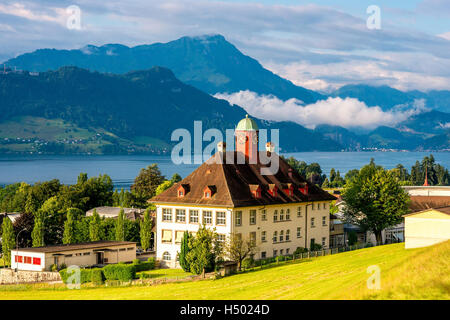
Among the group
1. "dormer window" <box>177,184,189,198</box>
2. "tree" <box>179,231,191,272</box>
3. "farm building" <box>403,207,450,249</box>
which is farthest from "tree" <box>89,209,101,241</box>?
"farm building" <box>403,207,450,249</box>

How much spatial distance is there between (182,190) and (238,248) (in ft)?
40.6

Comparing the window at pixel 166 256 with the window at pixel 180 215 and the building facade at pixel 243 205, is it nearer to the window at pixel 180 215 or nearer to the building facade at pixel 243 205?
the building facade at pixel 243 205

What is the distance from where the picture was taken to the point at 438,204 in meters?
114

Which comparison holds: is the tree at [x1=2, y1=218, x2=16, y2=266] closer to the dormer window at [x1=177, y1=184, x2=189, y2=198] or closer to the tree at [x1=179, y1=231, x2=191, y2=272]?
the dormer window at [x1=177, y1=184, x2=189, y2=198]

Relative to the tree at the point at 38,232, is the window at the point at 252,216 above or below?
above

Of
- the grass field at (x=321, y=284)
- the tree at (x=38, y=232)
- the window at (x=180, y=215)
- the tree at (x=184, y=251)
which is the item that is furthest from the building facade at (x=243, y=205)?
the tree at (x=38, y=232)

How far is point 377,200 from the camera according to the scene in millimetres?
92375

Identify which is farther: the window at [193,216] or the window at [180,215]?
the window at [180,215]

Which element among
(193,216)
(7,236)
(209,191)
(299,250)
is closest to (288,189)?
(299,250)

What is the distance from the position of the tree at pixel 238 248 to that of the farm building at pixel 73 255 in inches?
693

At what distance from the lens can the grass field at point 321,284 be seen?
41656mm

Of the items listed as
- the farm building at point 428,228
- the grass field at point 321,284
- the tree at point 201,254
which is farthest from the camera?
the tree at point 201,254
